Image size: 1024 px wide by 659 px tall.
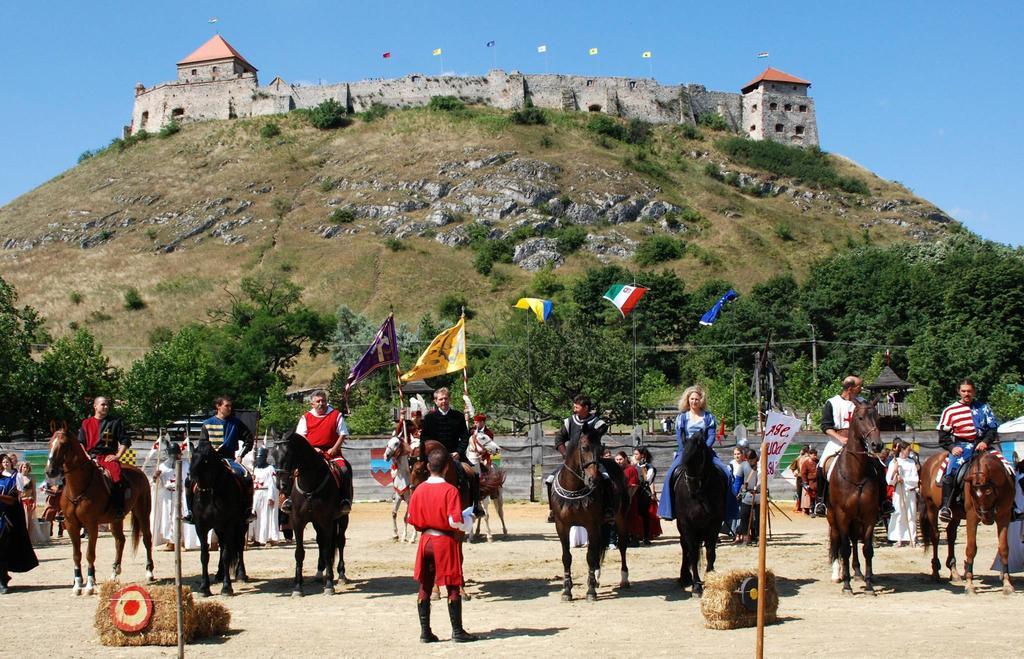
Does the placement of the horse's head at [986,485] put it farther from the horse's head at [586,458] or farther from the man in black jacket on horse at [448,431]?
the man in black jacket on horse at [448,431]

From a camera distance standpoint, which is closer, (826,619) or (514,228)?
(826,619)

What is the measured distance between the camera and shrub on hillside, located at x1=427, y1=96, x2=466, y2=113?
435 feet

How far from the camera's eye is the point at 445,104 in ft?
439

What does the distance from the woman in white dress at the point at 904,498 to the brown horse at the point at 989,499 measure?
630 centimetres

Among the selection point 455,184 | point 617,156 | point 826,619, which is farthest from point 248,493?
point 617,156

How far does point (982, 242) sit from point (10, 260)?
94.8m

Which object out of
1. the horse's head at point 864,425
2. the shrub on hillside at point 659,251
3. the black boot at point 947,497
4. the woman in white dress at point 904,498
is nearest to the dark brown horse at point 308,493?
the horse's head at point 864,425

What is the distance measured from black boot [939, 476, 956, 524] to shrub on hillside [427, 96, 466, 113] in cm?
12162

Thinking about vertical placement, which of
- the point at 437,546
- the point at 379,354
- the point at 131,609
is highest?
the point at 379,354

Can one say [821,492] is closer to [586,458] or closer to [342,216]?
[586,458]

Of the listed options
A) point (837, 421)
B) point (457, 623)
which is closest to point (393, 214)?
point (837, 421)

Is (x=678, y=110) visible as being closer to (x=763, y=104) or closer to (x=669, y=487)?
(x=763, y=104)

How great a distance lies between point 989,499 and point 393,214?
323 feet

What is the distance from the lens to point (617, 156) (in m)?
122
